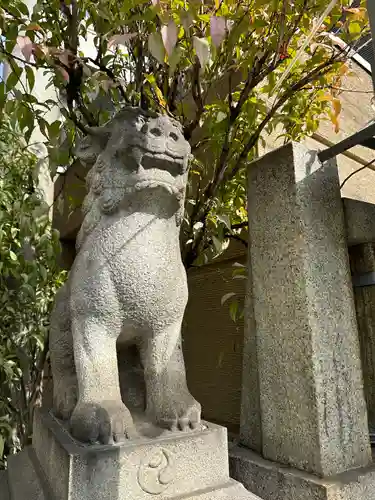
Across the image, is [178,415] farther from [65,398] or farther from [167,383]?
[65,398]

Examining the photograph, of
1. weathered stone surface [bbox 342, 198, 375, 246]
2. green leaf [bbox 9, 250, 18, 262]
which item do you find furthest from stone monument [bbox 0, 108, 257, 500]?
green leaf [bbox 9, 250, 18, 262]

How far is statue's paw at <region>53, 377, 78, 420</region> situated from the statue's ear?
78 cm

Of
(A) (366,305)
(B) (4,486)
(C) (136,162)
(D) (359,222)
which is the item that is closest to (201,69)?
(C) (136,162)

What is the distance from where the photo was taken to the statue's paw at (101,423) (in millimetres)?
1131

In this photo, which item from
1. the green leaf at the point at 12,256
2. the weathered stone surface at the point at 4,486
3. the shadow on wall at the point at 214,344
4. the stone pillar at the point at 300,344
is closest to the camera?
the stone pillar at the point at 300,344

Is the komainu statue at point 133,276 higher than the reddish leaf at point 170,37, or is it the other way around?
the reddish leaf at point 170,37

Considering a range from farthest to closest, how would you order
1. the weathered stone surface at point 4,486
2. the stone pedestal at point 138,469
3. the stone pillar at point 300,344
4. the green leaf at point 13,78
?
the green leaf at point 13,78 < the weathered stone surface at point 4,486 < the stone pillar at point 300,344 < the stone pedestal at point 138,469

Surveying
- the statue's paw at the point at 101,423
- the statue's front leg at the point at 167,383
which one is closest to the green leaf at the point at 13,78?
the statue's front leg at the point at 167,383

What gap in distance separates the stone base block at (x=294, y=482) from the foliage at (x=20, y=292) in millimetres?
1476

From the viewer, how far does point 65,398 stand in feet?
4.67

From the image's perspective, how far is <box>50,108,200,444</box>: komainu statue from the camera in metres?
1.27

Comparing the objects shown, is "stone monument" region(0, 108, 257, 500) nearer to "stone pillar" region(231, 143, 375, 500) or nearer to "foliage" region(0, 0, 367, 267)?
"stone pillar" region(231, 143, 375, 500)

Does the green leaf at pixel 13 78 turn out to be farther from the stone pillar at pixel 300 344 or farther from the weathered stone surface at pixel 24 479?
the weathered stone surface at pixel 24 479

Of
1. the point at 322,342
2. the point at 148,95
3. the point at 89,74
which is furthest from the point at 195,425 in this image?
the point at 148,95
